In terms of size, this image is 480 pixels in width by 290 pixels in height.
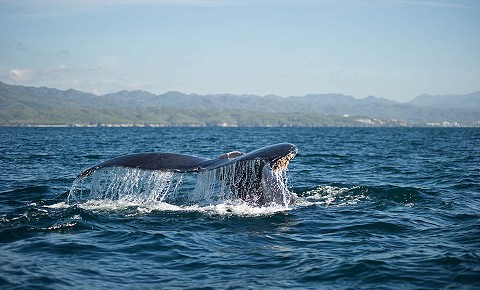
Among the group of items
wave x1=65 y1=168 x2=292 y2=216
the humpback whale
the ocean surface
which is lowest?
the ocean surface

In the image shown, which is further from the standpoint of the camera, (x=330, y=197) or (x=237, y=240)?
(x=330, y=197)

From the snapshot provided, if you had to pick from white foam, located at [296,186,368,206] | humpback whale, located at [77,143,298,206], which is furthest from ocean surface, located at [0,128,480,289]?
humpback whale, located at [77,143,298,206]

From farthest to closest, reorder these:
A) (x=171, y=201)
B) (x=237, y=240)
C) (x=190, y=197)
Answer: (x=190, y=197)
(x=171, y=201)
(x=237, y=240)

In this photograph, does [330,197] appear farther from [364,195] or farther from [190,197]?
[190,197]

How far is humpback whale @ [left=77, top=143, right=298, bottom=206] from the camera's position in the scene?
28.8 ft

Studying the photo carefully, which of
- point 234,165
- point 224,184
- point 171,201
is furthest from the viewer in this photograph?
point 171,201

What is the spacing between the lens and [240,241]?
9.26 meters

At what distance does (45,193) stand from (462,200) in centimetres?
1024

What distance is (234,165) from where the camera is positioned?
9.45 meters

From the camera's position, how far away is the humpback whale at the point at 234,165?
8773mm

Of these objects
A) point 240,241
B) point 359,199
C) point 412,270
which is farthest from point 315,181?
point 412,270

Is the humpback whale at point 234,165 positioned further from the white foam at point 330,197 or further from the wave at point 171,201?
the white foam at point 330,197

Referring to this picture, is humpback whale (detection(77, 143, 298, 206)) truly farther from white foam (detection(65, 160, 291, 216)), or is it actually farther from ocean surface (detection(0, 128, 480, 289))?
ocean surface (detection(0, 128, 480, 289))

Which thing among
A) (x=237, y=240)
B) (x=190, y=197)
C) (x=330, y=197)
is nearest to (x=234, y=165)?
(x=237, y=240)
